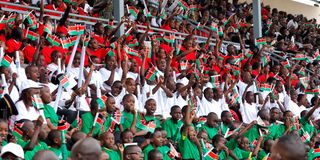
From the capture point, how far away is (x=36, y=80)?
901 centimetres

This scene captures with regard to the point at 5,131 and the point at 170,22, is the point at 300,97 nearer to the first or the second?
the point at 170,22

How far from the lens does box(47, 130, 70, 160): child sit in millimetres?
7598

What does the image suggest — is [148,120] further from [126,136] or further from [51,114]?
[51,114]

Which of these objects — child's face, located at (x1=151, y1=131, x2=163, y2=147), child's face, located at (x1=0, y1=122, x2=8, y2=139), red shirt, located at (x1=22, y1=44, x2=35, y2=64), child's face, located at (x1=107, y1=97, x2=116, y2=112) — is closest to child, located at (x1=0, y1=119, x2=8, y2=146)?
child's face, located at (x1=0, y1=122, x2=8, y2=139)

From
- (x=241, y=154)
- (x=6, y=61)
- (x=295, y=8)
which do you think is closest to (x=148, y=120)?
(x=241, y=154)

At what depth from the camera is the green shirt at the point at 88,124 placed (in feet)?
28.5

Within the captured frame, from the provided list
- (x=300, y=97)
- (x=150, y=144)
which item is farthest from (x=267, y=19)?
(x=150, y=144)

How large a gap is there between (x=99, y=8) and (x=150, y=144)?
4.82 m

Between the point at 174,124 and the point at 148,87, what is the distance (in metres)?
1.07

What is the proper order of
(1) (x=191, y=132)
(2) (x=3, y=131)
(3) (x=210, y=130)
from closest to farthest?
(2) (x=3, y=131) → (1) (x=191, y=132) → (3) (x=210, y=130)

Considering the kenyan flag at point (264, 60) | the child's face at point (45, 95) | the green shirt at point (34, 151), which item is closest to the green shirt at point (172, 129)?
the child's face at point (45, 95)

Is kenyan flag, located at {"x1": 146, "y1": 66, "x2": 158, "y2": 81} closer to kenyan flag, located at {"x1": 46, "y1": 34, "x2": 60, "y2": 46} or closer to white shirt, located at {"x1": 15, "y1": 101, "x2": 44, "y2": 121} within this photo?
kenyan flag, located at {"x1": 46, "y1": 34, "x2": 60, "y2": 46}

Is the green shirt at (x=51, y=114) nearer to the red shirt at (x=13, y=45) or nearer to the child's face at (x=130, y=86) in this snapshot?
the red shirt at (x=13, y=45)

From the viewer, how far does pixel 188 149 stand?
9.67m
